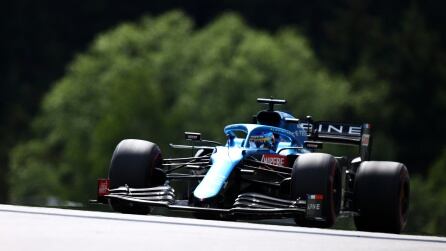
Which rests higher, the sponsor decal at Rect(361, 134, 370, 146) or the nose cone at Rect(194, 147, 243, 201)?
the sponsor decal at Rect(361, 134, 370, 146)

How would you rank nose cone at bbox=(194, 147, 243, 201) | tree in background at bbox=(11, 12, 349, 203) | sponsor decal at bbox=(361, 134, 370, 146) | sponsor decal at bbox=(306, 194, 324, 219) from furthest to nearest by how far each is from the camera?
tree in background at bbox=(11, 12, 349, 203) → sponsor decal at bbox=(361, 134, 370, 146) → nose cone at bbox=(194, 147, 243, 201) → sponsor decal at bbox=(306, 194, 324, 219)

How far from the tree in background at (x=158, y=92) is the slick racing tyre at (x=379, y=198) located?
58970 mm

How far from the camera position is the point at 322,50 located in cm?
10844

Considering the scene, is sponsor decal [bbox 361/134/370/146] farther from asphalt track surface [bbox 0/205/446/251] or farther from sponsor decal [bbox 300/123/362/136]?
asphalt track surface [bbox 0/205/446/251]

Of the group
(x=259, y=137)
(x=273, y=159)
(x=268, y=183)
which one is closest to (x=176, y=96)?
(x=259, y=137)

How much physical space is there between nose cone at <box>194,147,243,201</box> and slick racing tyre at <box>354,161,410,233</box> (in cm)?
162

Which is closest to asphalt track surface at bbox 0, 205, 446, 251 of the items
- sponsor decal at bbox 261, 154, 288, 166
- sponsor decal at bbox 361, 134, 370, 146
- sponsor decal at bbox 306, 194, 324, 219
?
sponsor decal at bbox 306, 194, 324, 219

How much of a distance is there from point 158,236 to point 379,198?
17.6ft

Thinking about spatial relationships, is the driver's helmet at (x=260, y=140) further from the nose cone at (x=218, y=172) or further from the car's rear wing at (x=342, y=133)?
the car's rear wing at (x=342, y=133)

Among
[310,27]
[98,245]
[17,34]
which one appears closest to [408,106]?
[310,27]

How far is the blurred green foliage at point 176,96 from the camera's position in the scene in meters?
83.3

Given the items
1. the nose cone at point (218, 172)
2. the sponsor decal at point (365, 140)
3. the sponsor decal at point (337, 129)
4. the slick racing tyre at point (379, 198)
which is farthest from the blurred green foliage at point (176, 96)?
the nose cone at point (218, 172)

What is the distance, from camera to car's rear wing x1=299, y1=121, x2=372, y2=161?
→ 845 inches

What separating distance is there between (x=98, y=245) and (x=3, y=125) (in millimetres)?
89941
